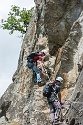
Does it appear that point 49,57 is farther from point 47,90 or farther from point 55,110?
point 55,110

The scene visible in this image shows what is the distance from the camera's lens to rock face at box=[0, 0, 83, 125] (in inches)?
798

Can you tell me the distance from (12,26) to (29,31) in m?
24.8

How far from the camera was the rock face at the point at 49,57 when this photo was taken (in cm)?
2028

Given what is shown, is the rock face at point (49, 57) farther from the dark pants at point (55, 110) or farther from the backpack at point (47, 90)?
the backpack at point (47, 90)

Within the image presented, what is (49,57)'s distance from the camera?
23.8 meters

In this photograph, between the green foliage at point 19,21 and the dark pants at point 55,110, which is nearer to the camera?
the dark pants at point 55,110

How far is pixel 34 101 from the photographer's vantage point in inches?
814

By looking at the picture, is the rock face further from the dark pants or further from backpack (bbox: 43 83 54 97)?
backpack (bbox: 43 83 54 97)

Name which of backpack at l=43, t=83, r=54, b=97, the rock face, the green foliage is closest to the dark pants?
backpack at l=43, t=83, r=54, b=97

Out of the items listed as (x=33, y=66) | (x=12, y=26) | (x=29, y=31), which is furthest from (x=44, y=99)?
(x=12, y=26)

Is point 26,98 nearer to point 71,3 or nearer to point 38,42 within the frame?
point 38,42

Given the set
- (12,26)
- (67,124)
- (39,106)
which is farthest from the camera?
(12,26)

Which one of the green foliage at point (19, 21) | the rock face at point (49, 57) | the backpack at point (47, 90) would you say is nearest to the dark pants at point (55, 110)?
the backpack at point (47, 90)

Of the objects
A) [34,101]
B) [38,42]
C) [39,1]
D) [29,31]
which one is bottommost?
[34,101]
